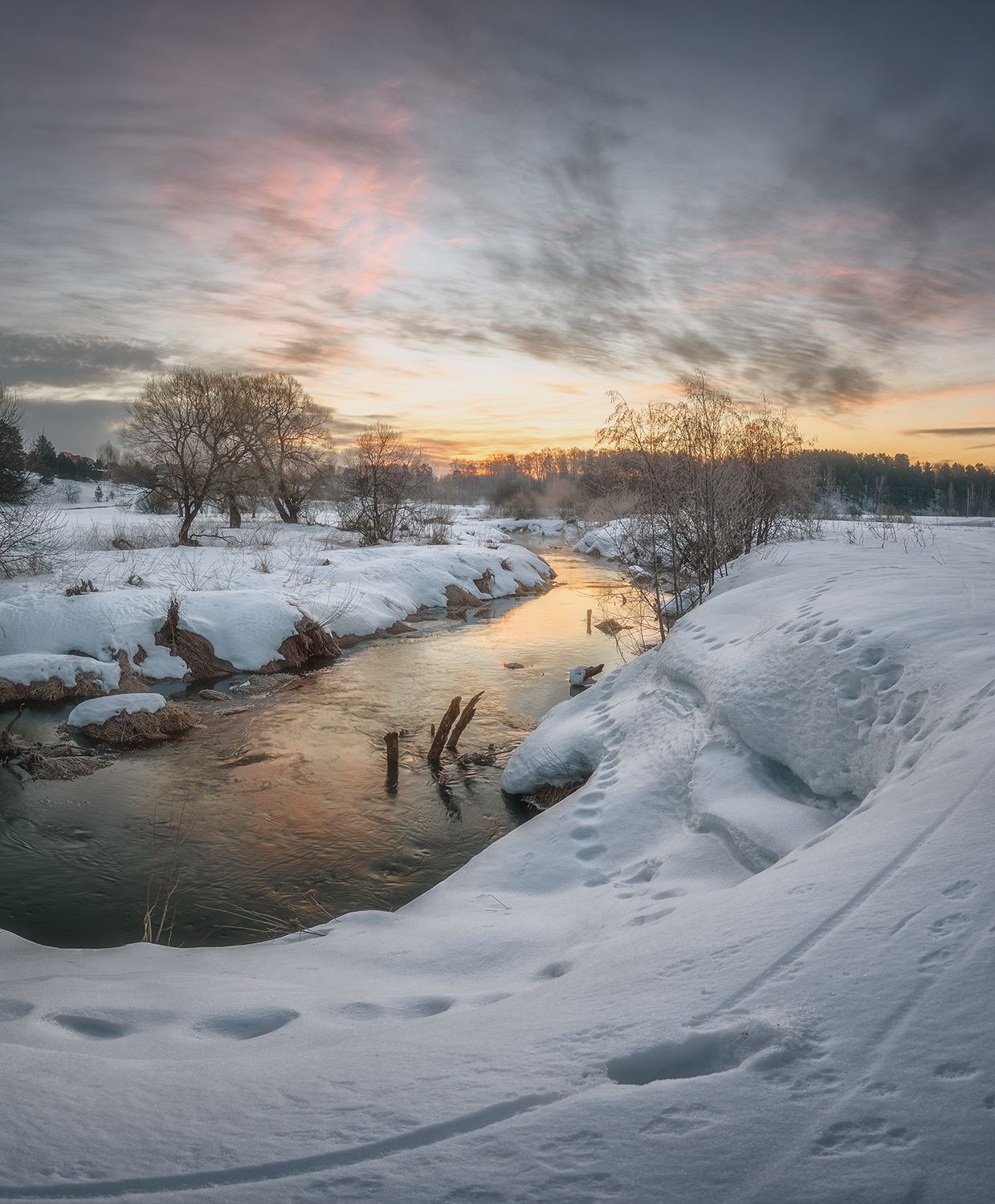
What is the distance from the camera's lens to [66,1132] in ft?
6.52

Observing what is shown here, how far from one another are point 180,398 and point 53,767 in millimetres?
25930

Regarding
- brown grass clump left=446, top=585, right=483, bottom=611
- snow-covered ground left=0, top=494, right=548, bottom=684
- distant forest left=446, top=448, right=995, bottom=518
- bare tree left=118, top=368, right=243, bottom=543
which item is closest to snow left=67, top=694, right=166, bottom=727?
snow-covered ground left=0, top=494, right=548, bottom=684

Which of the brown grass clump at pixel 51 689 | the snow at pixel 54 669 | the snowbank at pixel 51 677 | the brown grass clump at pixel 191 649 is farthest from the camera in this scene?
the brown grass clump at pixel 191 649

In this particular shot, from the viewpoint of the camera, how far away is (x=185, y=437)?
31016 mm

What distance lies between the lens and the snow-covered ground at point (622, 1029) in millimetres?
1703

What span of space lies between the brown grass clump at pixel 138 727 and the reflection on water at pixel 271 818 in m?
0.39

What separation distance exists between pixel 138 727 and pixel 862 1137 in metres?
11.8

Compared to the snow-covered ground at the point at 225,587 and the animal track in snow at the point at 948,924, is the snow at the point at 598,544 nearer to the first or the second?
the snow-covered ground at the point at 225,587

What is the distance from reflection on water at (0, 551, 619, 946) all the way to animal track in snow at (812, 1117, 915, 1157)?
223 inches

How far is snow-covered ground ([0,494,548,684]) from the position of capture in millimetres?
15227

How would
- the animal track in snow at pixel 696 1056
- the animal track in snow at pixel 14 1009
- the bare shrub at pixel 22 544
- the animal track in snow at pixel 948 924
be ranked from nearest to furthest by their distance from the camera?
the animal track in snow at pixel 696 1056, the animal track in snow at pixel 948 924, the animal track in snow at pixel 14 1009, the bare shrub at pixel 22 544

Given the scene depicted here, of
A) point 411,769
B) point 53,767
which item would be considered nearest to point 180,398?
point 53,767

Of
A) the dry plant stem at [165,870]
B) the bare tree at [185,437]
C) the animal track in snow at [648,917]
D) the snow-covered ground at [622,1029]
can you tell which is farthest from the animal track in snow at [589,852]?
the bare tree at [185,437]

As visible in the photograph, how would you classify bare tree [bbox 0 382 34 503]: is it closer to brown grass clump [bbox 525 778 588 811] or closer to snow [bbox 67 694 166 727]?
snow [bbox 67 694 166 727]
